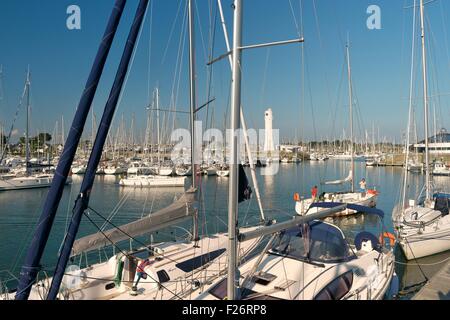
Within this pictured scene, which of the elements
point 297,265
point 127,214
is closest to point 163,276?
point 297,265

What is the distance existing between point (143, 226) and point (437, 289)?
25.6 feet

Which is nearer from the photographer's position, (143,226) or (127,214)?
(143,226)

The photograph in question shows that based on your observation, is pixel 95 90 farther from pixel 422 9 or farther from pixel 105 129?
Answer: pixel 422 9

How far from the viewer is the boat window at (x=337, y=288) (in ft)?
20.8

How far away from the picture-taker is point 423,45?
18578mm

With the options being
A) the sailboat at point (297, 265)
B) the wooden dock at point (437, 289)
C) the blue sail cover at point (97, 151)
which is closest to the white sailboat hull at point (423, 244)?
the sailboat at point (297, 265)

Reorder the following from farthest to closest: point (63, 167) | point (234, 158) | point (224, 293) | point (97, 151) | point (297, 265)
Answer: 1. point (297, 265)
2. point (224, 293)
3. point (97, 151)
4. point (63, 167)
5. point (234, 158)

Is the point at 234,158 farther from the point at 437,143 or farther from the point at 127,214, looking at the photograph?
the point at 437,143

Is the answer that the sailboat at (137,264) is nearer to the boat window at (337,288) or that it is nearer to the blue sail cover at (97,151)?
the blue sail cover at (97,151)

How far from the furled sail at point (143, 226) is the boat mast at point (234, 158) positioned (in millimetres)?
3512

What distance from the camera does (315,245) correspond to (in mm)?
7902
